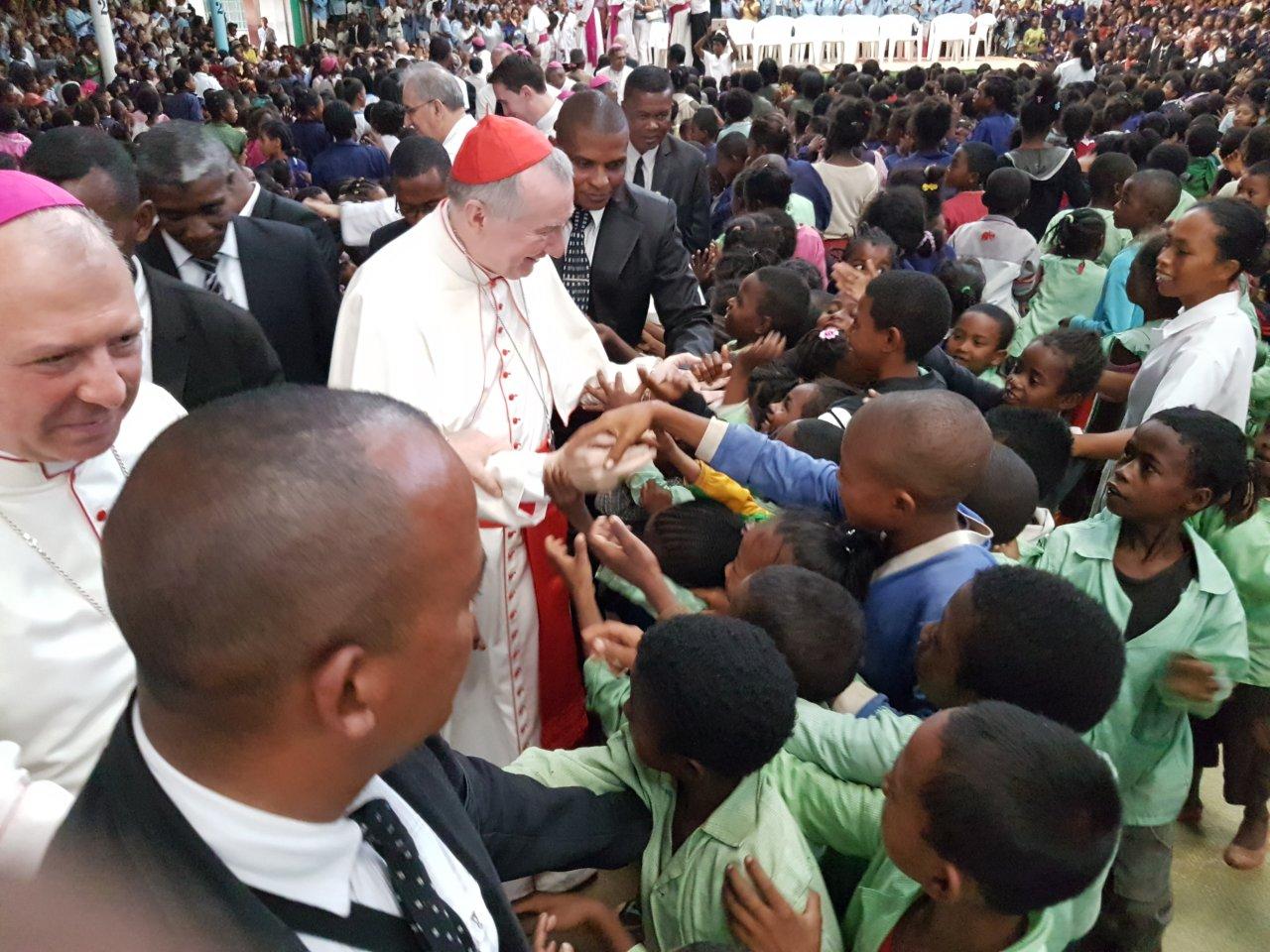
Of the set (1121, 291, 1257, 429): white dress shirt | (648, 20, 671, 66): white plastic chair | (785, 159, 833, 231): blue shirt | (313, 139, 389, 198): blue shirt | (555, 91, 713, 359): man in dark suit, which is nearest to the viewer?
(1121, 291, 1257, 429): white dress shirt

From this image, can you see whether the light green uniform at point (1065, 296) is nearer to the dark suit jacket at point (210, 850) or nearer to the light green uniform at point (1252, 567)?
the light green uniform at point (1252, 567)

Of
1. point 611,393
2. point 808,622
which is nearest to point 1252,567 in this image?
point 808,622

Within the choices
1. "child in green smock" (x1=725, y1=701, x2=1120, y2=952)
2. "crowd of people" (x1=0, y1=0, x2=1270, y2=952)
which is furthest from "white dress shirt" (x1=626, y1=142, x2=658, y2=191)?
"child in green smock" (x1=725, y1=701, x2=1120, y2=952)

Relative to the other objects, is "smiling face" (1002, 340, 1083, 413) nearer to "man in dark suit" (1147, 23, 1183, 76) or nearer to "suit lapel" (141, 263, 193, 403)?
"suit lapel" (141, 263, 193, 403)

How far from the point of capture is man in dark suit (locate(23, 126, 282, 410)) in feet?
8.21

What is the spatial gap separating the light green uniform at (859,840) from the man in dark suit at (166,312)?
1.78 m

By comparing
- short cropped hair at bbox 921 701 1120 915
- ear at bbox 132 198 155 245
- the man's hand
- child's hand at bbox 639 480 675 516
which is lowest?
child's hand at bbox 639 480 675 516

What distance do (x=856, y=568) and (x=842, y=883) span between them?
0.72 meters

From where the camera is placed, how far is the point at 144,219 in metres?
2.86

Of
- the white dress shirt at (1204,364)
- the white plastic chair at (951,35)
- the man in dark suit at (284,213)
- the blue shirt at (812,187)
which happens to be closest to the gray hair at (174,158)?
the man in dark suit at (284,213)

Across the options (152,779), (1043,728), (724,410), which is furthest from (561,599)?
(152,779)

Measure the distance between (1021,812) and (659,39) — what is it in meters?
18.4

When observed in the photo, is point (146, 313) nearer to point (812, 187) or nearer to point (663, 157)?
point (663, 157)

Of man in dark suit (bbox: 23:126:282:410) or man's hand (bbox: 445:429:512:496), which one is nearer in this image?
man's hand (bbox: 445:429:512:496)
